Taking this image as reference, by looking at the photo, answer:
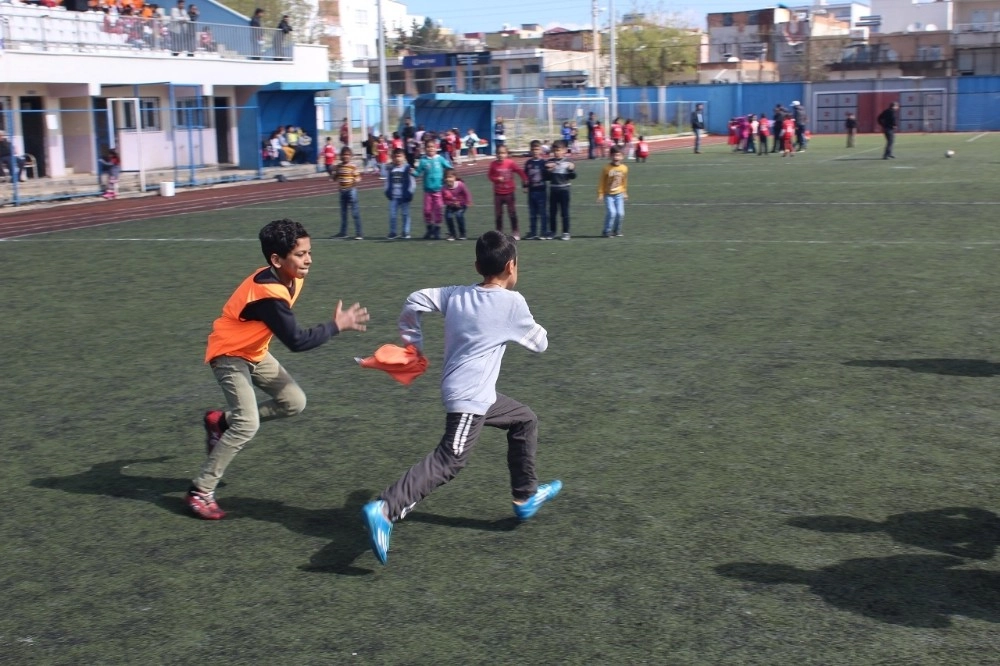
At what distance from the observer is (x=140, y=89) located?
36812 mm

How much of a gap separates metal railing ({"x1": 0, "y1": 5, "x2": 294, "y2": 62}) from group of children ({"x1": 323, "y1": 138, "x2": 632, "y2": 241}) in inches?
655

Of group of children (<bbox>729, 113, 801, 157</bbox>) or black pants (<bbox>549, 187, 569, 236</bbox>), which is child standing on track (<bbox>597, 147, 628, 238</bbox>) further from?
group of children (<bbox>729, 113, 801, 157</bbox>)

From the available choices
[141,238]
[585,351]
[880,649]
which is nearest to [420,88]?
[141,238]

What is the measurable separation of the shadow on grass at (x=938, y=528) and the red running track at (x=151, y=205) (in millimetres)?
19380

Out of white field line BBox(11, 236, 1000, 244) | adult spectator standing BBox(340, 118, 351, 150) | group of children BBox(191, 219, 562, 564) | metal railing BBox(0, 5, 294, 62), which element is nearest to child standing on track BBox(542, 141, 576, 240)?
white field line BBox(11, 236, 1000, 244)

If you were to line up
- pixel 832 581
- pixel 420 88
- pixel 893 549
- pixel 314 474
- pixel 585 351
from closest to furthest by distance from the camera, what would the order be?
pixel 832 581 < pixel 893 549 < pixel 314 474 < pixel 585 351 < pixel 420 88

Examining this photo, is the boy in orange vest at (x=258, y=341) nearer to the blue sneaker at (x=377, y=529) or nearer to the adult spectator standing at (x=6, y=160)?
the blue sneaker at (x=377, y=529)

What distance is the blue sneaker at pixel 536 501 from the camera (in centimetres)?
579

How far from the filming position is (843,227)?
18859mm

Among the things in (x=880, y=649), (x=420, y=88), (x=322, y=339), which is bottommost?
(x=880, y=649)

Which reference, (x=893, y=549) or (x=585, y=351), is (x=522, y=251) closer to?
(x=585, y=351)

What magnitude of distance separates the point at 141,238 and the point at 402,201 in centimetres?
494

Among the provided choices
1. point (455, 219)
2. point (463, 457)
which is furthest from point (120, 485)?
point (455, 219)

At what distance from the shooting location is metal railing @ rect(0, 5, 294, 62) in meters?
31.8
